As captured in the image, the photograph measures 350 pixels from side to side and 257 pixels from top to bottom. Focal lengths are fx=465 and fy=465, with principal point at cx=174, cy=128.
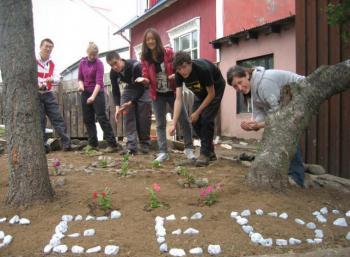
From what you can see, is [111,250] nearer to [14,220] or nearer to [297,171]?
[14,220]

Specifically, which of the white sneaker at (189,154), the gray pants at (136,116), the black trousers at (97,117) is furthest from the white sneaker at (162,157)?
the black trousers at (97,117)

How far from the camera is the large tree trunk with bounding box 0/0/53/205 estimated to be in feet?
12.7

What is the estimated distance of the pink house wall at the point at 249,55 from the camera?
10523 mm

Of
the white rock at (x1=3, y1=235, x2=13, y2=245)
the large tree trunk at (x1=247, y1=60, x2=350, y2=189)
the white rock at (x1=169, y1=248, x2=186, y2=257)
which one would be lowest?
the white rock at (x1=169, y1=248, x2=186, y2=257)

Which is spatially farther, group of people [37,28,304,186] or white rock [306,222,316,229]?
group of people [37,28,304,186]

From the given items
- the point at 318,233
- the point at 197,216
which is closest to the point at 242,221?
the point at 197,216

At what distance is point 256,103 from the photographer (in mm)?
4820

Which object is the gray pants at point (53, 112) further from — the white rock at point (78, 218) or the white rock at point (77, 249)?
the white rock at point (77, 249)

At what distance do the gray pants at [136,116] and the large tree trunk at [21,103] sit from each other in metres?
3.04

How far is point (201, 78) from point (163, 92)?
2.87ft

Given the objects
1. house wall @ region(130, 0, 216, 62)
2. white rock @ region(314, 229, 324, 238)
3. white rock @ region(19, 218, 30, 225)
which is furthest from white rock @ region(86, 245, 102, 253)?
house wall @ region(130, 0, 216, 62)

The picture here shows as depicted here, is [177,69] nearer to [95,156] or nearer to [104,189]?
[104,189]

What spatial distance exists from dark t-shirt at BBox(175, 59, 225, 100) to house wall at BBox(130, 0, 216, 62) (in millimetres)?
8209

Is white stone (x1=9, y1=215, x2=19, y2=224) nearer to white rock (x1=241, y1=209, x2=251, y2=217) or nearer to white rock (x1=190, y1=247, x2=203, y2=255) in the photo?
white rock (x1=190, y1=247, x2=203, y2=255)
